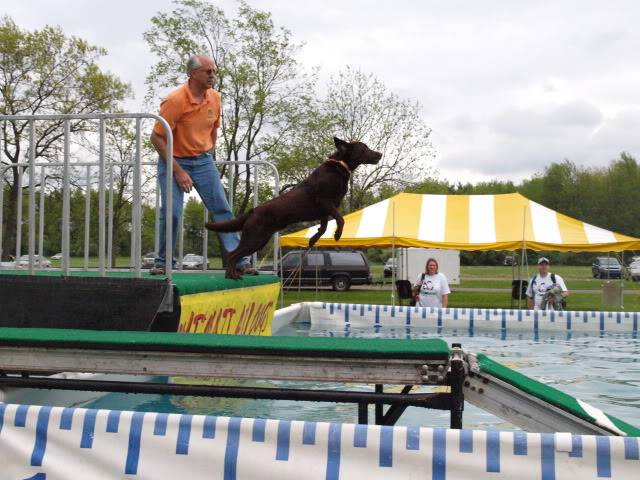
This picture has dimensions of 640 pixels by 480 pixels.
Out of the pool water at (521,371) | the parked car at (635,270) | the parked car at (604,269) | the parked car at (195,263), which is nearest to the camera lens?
the pool water at (521,371)

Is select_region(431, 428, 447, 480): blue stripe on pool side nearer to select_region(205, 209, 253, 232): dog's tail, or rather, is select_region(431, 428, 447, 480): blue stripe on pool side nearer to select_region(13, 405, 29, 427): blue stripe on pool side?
select_region(13, 405, 29, 427): blue stripe on pool side

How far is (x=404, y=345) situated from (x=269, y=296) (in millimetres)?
3862

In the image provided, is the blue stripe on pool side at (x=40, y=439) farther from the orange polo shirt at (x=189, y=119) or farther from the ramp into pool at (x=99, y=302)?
the orange polo shirt at (x=189, y=119)

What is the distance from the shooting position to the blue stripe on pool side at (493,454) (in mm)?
2881

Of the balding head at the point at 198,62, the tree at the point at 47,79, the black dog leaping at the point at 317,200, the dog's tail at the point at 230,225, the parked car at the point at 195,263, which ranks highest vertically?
the tree at the point at 47,79

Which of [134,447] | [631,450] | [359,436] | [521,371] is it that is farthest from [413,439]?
[521,371]

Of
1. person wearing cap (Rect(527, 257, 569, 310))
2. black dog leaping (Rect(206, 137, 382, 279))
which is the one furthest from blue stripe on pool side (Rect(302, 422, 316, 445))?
person wearing cap (Rect(527, 257, 569, 310))

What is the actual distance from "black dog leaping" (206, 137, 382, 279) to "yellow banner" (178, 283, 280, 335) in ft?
1.99

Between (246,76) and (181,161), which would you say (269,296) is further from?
(246,76)

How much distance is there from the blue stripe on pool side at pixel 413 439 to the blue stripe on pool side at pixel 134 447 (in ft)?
3.84

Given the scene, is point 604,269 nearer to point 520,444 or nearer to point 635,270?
point 635,270

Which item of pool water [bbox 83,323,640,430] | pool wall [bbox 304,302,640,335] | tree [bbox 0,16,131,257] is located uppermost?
tree [bbox 0,16,131,257]

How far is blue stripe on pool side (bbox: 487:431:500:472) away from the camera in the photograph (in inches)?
113

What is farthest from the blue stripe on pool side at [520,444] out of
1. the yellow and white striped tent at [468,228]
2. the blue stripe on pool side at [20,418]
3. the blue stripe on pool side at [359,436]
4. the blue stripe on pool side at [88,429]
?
the yellow and white striped tent at [468,228]
